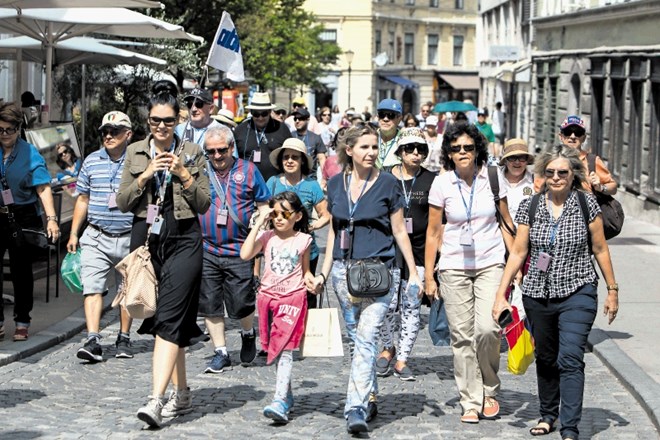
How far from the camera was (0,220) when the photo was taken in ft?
34.8

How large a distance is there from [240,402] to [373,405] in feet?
2.99

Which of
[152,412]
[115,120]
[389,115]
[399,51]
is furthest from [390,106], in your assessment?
[399,51]

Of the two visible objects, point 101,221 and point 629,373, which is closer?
point 629,373

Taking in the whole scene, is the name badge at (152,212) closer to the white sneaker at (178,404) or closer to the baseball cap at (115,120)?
the white sneaker at (178,404)

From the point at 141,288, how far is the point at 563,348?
242 centimetres

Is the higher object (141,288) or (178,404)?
(141,288)

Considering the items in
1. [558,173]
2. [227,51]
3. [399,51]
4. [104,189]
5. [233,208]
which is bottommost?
[233,208]

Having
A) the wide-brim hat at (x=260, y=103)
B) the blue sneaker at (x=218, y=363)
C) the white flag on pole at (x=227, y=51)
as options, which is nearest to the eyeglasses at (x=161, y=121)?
the blue sneaker at (x=218, y=363)

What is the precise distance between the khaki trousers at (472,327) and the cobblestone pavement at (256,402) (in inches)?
9.3

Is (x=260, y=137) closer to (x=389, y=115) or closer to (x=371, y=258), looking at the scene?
(x=389, y=115)

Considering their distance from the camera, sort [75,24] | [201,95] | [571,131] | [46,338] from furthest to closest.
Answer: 1. [75,24]
2. [201,95]
3. [571,131]
4. [46,338]

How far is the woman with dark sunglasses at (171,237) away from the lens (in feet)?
26.1

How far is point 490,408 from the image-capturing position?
333 inches

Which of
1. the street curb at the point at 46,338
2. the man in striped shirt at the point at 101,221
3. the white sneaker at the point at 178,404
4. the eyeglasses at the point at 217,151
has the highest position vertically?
the eyeglasses at the point at 217,151
